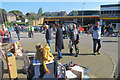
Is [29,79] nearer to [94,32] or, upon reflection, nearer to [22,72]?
[22,72]

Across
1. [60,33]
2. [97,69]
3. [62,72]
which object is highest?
[60,33]

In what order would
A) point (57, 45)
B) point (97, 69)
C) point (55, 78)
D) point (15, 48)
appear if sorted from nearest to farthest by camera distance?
1. point (55, 78)
2. point (97, 69)
3. point (15, 48)
4. point (57, 45)

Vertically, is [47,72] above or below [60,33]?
below

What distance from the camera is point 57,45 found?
5387 mm

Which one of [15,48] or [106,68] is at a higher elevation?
[15,48]

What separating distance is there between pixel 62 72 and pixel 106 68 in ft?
6.56

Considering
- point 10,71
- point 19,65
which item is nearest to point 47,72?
point 10,71

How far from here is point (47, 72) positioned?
10.2 feet

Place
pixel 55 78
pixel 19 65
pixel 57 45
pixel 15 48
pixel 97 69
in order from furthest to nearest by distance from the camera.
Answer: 1. pixel 57 45
2. pixel 15 48
3. pixel 19 65
4. pixel 97 69
5. pixel 55 78

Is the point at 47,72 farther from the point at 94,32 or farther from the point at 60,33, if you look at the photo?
the point at 94,32

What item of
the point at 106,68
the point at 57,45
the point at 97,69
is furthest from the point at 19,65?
the point at 106,68

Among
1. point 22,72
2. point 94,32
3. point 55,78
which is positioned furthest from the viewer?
point 94,32

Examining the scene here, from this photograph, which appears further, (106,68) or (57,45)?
(57,45)

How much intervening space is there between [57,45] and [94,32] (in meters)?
2.01
